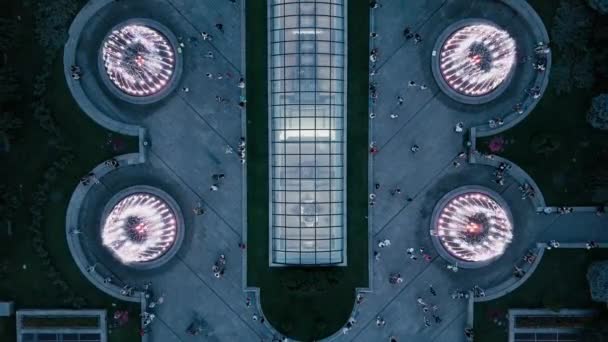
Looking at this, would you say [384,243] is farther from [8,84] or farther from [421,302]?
[8,84]

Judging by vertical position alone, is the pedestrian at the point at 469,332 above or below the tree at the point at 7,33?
below

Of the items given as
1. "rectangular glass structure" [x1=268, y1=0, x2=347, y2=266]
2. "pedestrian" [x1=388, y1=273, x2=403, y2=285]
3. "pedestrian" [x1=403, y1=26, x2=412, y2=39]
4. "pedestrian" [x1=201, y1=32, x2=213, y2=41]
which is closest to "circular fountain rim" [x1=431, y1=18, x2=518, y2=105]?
"pedestrian" [x1=403, y1=26, x2=412, y2=39]

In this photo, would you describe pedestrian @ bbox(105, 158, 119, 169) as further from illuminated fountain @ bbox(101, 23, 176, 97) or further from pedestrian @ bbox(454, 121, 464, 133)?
pedestrian @ bbox(454, 121, 464, 133)

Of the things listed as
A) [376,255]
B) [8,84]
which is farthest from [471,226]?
[8,84]

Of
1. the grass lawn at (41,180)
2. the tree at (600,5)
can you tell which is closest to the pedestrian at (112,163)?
the grass lawn at (41,180)

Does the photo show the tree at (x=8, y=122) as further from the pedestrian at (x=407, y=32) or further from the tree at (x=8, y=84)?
the pedestrian at (x=407, y=32)

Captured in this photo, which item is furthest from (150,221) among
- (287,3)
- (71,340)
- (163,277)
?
(287,3)
